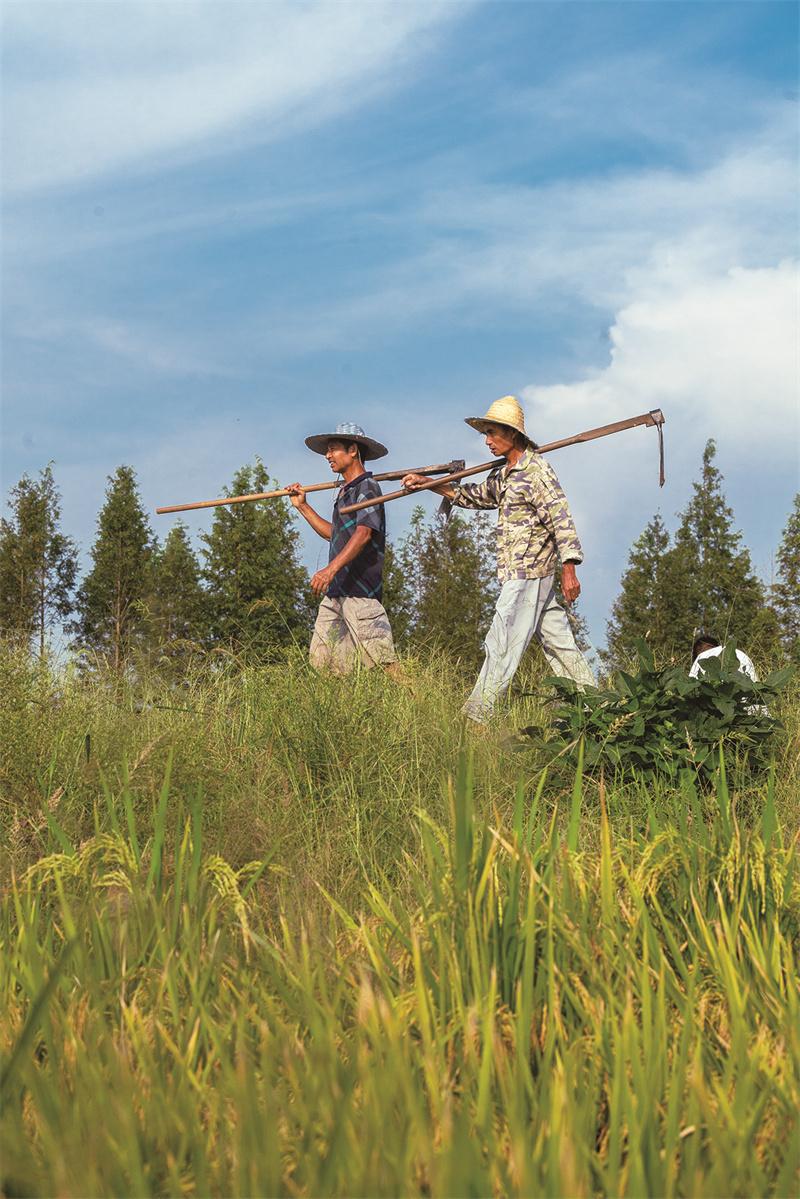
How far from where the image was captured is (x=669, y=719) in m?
5.37

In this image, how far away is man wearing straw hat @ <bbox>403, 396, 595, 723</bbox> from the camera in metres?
7.66

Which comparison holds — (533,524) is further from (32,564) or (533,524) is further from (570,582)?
(32,564)

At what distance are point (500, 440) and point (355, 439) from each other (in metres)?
1.71

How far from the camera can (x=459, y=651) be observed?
20.3 m

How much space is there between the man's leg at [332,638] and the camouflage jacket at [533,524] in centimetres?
131

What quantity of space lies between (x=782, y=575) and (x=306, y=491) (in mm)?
14124

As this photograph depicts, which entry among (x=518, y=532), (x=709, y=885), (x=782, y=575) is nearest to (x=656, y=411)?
(x=518, y=532)

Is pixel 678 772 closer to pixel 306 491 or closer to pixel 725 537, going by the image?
pixel 306 491

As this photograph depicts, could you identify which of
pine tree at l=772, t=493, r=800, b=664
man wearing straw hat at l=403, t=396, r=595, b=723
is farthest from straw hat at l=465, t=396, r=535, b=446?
pine tree at l=772, t=493, r=800, b=664

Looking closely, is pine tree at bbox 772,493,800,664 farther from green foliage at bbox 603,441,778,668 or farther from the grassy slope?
the grassy slope

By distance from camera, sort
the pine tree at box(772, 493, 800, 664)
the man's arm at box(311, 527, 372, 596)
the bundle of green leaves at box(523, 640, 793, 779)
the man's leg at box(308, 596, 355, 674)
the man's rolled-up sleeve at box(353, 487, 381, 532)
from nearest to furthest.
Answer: the bundle of green leaves at box(523, 640, 793, 779) < the man's leg at box(308, 596, 355, 674) < the man's arm at box(311, 527, 372, 596) < the man's rolled-up sleeve at box(353, 487, 381, 532) < the pine tree at box(772, 493, 800, 664)

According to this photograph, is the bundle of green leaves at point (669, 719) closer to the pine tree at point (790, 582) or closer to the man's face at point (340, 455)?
the man's face at point (340, 455)

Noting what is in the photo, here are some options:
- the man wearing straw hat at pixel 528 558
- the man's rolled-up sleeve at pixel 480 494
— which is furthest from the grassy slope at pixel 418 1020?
the man's rolled-up sleeve at pixel 480 494

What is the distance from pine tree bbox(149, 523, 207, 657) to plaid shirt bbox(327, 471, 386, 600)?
1302 centimetres
